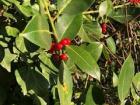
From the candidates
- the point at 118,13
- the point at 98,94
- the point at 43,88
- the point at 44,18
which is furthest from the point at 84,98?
the point at 44,18

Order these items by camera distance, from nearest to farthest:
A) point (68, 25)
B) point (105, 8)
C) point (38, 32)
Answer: point (38, 32), point (68, 25), point (105, 8)

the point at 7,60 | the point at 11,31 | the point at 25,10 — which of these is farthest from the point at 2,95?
the point at 25,10

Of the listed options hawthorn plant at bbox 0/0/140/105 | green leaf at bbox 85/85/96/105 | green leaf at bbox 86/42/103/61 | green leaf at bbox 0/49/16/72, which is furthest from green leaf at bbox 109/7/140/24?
green leaf at bbox 0/49/16/72

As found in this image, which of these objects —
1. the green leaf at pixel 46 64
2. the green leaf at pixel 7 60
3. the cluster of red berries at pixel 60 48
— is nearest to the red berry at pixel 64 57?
the cluster of red berries at pixel 60 48

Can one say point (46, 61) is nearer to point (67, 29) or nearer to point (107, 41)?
point (67, 29)

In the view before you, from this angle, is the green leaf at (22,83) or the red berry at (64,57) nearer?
the red berry at (64,57)

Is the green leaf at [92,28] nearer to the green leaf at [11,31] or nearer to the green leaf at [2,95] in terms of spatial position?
the green leaf at [11,31]

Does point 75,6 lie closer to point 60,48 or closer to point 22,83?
point 60,48

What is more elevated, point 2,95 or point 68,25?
point 68,25
